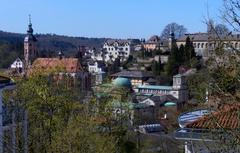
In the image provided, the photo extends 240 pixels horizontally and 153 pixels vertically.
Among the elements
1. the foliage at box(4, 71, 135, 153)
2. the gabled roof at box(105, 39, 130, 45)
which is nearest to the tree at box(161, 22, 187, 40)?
the gabled roof at box(105, 39, 130, 45)

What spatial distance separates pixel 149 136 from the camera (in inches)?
1437

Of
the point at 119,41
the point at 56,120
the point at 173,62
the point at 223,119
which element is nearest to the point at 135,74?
the point at 173,62

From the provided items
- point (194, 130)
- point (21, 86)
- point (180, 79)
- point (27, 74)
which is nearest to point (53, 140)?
point (21, 86)

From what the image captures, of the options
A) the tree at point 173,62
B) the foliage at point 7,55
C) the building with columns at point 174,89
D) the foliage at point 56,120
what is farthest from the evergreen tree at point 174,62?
the foliage at point 56,120

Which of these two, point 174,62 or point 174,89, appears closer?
point 174,89

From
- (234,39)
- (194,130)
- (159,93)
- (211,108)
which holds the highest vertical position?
(234,39)

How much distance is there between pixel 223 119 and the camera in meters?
10.2

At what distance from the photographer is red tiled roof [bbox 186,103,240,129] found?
814 cm

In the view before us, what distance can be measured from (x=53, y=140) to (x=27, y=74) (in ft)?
15.1

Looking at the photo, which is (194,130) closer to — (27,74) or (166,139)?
(27,74)

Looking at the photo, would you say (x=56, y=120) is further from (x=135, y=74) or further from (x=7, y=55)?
(x=7, y=55)

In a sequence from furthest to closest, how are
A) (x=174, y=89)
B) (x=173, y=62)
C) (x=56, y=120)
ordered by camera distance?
(x=173, y=62), (x=174, y=89), (x=56, y=120)

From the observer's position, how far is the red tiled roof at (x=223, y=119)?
26.7 feet

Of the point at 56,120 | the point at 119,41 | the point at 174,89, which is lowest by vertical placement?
the point at 174,89
